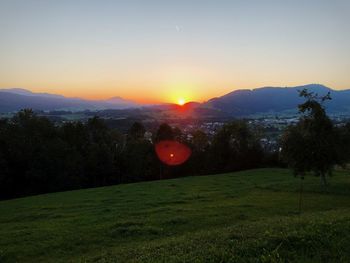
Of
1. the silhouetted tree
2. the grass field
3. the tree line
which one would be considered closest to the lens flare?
the tree line

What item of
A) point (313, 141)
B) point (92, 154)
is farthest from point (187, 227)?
point (92, 154)

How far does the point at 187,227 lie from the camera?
67.6 feet

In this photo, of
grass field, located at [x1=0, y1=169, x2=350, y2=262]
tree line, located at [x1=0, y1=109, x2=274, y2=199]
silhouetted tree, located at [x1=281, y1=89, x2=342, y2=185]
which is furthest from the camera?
tree line, located at [x1=0, y1=109, x2=274, y2=199]

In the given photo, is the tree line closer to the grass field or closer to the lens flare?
the lens flare

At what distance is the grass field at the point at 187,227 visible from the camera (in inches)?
458

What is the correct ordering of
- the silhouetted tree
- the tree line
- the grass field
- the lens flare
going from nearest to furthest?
1. the grass field
2. the silhouetted tree
3. the tree line
4. the lens flare

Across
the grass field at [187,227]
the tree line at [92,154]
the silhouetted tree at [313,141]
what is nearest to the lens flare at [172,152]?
the tree line at [92,154]

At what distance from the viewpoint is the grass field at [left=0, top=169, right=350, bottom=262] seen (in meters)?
11.6

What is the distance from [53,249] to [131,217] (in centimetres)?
775

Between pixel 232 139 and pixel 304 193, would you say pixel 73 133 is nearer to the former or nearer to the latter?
pixel 232 139

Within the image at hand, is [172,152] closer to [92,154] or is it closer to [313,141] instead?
[92,154]

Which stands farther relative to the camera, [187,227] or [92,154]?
[92,154]

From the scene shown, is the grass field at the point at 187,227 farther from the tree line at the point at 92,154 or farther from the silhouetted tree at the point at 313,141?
the tree line at the point at 92,154

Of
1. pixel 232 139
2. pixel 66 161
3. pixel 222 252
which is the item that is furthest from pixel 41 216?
pixel 232 139
